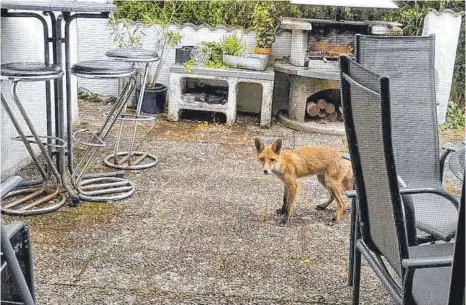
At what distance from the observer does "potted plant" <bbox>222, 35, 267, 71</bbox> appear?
17.1 feet

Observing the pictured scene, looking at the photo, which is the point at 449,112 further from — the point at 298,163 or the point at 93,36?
the point at 93,36

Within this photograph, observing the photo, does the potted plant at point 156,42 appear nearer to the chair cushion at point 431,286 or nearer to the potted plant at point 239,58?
the potted plant at point 239,58

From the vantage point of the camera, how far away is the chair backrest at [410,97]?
2609 mm

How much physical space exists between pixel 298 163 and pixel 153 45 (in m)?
2.94

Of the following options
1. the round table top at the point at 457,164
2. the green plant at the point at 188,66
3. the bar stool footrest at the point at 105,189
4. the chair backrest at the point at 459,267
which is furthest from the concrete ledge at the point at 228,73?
the chair backrest at the point at 459,267

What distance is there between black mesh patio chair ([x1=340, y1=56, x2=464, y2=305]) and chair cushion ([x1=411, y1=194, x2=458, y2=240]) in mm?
262

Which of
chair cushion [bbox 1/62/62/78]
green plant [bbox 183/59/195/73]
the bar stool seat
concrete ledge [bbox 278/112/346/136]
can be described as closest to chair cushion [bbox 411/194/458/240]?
the bar stool seat

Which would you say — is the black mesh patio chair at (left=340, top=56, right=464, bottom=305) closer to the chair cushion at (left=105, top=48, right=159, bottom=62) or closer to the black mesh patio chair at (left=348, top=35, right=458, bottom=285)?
the black mesh patio chair at (left=348, top=35, right=458, bottom=285)

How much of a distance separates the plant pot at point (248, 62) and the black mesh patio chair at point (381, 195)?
3.44m

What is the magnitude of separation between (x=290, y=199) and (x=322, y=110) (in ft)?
7.78

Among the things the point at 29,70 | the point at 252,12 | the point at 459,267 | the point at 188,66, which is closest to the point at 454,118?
the point at 252,12

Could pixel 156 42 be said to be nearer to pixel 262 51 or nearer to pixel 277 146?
pixel 262 51

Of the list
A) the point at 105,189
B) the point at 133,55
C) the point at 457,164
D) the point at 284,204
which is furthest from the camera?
the point at 133,55

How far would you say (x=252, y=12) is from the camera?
18.6 feet
